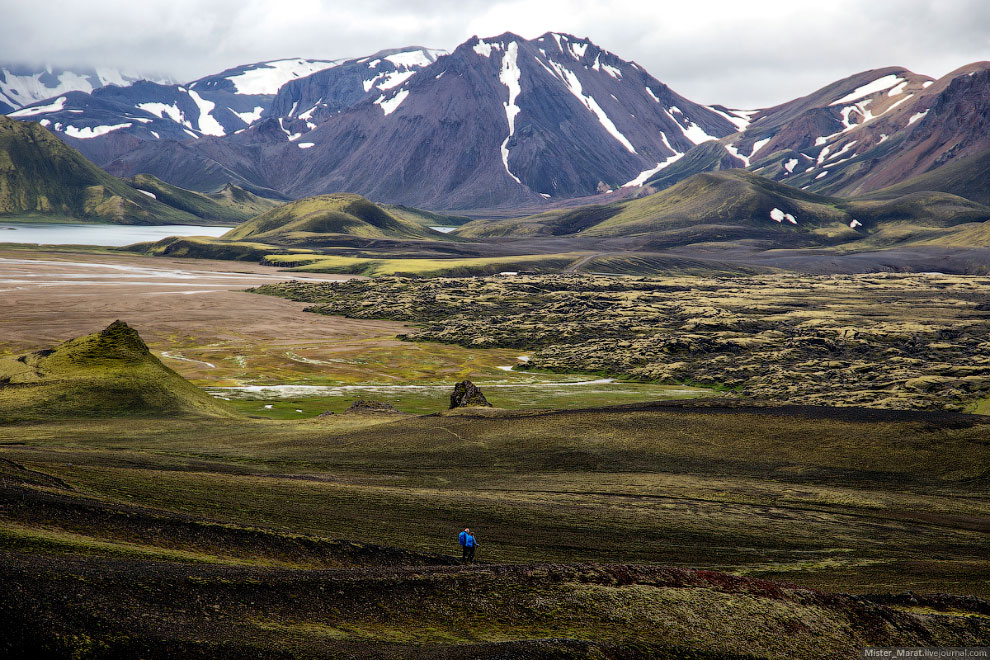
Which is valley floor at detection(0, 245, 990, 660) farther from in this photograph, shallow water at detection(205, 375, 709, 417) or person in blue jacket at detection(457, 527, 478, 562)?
shallow water at detection(205, 375, 709, 417)

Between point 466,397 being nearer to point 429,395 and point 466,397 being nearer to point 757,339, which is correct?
point 429,395

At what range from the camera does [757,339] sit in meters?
138

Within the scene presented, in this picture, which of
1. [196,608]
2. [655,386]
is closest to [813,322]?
[655,386]

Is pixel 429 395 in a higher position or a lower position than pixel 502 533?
lower

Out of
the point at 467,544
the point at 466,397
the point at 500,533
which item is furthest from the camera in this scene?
the point at 466,397

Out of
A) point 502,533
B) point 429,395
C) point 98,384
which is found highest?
point 98,384

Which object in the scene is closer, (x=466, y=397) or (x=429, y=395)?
(x=466, y=397)

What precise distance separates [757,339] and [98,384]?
111 metres

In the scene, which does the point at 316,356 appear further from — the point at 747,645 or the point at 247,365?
the point at 747,645

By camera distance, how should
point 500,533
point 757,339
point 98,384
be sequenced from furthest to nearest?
1. point 757,339
2. point 98,384
3. point 500,533

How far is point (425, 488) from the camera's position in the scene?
4397 cm

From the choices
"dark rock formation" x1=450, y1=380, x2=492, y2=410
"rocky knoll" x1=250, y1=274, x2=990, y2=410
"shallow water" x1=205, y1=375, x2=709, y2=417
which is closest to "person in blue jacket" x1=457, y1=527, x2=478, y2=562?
"dark rock formation" x1=450, y1=380, x2=492, y2=410

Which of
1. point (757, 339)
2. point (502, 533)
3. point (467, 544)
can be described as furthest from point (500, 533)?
point (757, 339)

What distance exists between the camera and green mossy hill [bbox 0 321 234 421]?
62344mm
